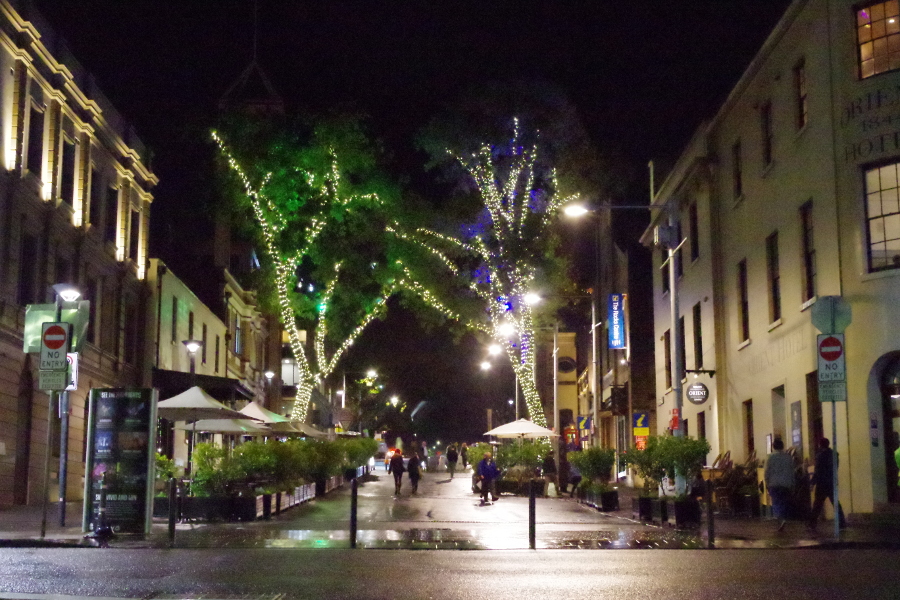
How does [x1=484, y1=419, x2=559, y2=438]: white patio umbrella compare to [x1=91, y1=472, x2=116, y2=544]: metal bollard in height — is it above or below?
above

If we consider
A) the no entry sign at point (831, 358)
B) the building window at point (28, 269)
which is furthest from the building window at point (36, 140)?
the no entry sign at point (831, 358)

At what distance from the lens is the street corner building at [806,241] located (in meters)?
19.0

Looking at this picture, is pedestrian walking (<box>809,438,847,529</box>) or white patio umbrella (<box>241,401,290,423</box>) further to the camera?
white patio umbrella (<box>241,401,290,423</box>)

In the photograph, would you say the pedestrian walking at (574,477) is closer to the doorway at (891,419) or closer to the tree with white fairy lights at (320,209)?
the tree with white fairy lights at (320,209)

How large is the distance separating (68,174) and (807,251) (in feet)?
64.4

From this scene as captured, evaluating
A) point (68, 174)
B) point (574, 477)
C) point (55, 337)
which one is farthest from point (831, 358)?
point (68, 174)

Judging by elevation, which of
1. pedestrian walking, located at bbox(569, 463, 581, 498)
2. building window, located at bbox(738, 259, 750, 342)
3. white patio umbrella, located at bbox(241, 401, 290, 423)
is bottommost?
pedestrian walking, located at bbox(569, 463, 581, 498)

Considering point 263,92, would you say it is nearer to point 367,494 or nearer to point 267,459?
point 367,494

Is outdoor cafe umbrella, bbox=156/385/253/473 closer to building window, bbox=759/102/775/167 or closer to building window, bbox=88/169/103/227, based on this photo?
building window, bbox=88/169/103/227

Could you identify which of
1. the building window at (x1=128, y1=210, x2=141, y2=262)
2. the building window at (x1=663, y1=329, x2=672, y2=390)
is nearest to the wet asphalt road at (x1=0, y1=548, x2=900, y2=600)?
the building window at (x1=663, y1=329, x2=672, y2=390)

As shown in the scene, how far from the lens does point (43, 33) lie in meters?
27.6

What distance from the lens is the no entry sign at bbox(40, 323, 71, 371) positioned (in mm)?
16405

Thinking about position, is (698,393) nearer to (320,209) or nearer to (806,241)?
(806,241)

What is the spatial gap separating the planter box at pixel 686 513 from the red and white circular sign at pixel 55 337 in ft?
34.0
